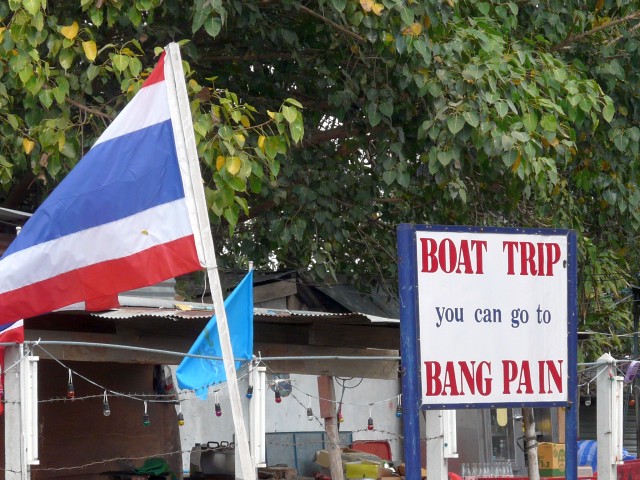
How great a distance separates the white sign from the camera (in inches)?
189

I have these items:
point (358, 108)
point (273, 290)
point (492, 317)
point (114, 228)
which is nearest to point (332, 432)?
point (273, 290)

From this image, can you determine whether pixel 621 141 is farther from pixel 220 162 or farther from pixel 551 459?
pixel 551 459

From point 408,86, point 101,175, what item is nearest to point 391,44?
point 408,86

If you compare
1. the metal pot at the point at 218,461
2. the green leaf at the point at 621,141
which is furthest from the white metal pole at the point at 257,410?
the metal pot at the point at 218,461

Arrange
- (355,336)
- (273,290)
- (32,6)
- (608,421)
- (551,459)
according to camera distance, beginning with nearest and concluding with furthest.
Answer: (608,421)
(32,6)
(355,336)
(273,290)
(551,459)

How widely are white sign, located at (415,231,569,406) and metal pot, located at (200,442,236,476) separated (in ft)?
22.8

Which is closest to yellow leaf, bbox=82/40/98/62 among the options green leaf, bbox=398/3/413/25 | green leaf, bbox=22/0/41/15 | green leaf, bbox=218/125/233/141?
green leaf, bbox=22/0/41/15

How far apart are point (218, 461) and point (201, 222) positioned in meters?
7.78

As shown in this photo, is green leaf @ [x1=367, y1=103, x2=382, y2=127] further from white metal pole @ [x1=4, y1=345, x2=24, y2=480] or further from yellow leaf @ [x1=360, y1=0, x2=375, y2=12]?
white metal pole @ [x1=4, y1=345, x2=24, y2=480]

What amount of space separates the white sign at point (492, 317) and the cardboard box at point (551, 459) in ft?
31.1

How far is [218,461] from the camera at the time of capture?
11672 millimetres

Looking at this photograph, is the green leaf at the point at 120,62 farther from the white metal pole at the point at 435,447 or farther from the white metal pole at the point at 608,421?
the white metal pole at the point at 608,421

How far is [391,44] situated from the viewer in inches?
324

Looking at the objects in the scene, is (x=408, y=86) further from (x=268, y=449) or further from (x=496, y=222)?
(x=268, y=449)
